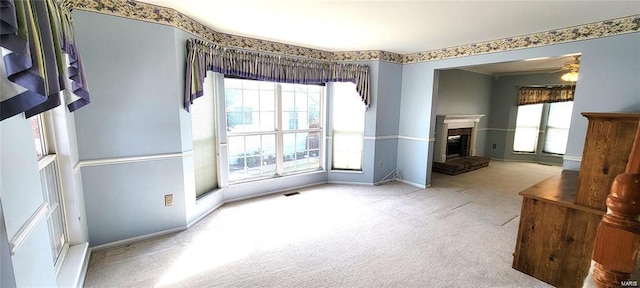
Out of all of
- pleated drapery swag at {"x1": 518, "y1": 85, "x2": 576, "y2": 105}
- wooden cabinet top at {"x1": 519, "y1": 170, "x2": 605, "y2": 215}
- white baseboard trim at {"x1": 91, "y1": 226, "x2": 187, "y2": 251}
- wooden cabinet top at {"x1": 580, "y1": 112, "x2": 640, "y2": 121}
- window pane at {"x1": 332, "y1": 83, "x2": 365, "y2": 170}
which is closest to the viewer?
wooden cabinet top at {"x1": 580, "y1": 112, "x2": 640, "y2": 121}

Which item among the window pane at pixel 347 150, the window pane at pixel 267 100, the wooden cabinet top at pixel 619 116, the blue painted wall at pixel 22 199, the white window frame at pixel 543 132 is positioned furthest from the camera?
the white window frame at pixel 543 132

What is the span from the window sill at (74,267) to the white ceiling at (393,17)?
Answer: 2.21 meters

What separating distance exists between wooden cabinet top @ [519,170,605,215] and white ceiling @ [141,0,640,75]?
161cm

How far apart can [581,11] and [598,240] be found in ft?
8.63

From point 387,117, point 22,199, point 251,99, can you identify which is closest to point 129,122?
point 22,199

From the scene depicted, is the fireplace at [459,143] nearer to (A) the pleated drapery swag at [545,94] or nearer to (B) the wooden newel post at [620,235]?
(A) the pleated drapery swag at [545,94]

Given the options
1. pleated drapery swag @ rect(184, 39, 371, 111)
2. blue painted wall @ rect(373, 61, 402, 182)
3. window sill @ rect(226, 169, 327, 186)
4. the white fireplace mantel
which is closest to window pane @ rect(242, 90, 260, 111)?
pleated drapery swag @ rect(184, 39, 371, 111)

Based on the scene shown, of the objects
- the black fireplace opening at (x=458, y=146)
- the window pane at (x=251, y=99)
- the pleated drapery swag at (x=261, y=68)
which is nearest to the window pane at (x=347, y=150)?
the pleated drapery swag at (x=261, y=68)

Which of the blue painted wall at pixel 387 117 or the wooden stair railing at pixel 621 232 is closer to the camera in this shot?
the wooden stair railing at pixel 621 232

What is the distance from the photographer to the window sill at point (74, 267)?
5.78 feet

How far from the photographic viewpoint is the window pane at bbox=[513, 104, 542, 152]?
21.9 ft

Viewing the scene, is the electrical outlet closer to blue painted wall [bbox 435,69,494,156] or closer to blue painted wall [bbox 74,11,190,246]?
blue painted wall [bbox 74,11,190,246]

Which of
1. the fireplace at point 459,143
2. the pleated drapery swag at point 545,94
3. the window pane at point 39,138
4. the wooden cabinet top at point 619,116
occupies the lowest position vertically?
the fireplace at point 459,143

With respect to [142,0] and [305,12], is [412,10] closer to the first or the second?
[305,12]
